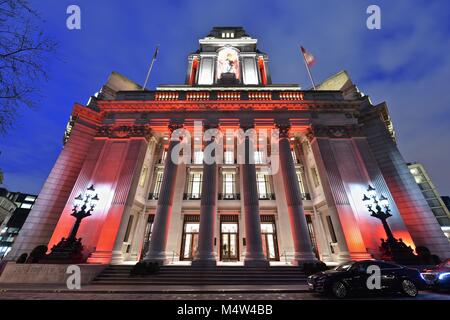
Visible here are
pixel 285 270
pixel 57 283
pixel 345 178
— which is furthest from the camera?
pixel 345 178

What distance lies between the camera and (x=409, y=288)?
7.18m

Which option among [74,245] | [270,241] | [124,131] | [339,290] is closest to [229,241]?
[270,241]

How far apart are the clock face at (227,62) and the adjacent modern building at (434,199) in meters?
39.3

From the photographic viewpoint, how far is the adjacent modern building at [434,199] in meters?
35.1

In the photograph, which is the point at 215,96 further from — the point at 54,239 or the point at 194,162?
the point at 54,239

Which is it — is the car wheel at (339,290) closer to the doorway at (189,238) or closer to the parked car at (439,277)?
the parked car at (439,277)

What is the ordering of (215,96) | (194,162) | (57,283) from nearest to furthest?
(57,283)
(215,96)
(194,162)

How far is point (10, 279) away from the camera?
32.6 feet

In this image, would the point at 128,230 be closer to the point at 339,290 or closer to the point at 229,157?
the point at 229,157

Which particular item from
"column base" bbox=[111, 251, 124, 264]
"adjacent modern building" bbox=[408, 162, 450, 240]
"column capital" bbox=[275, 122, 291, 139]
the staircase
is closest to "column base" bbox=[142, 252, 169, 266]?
the staircase

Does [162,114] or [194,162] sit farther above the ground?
[162,114]

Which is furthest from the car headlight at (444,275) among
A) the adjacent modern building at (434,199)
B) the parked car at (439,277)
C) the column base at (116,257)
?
the adjacent modern building at (434,199)

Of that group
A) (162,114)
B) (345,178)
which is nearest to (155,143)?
(162,114)

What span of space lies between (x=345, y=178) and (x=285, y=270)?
8.68 metres
